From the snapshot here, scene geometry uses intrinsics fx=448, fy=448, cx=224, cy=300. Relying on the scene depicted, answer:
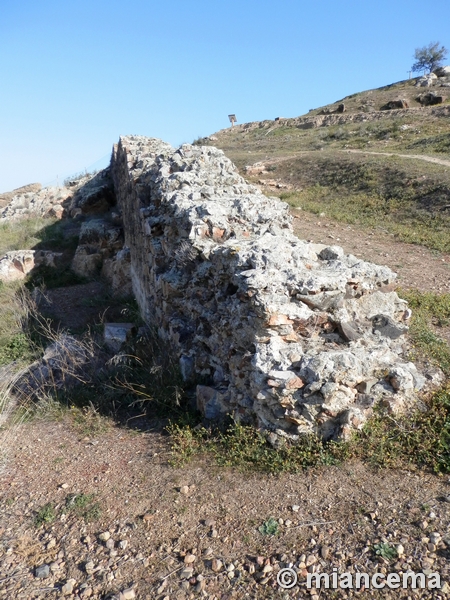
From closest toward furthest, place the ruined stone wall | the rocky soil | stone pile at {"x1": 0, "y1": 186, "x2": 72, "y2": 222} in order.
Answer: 1. the rocky soil
2. the ruined stone wall
3. stone pile at {"x1": 0, "y1": 186, "x2": 72, "y2": 222}

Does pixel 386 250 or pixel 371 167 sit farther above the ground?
pixel 371 167

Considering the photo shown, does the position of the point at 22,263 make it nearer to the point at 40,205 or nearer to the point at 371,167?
the point at 40,205

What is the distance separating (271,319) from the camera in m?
3.79

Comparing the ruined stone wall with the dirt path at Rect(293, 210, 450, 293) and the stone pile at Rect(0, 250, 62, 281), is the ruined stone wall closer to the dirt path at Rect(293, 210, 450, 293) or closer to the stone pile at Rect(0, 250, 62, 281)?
the dirt path at Rect(293, 210, 450, 293)

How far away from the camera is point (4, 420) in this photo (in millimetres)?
4719

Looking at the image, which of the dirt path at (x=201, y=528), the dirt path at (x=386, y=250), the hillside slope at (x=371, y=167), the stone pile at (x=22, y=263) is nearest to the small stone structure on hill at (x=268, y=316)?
the dirt path at (x=201, y=528)

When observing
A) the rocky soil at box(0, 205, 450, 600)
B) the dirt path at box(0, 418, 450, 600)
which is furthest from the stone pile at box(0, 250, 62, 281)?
the dirt path at box(0, 418, 450, 600)

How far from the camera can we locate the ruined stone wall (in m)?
3.55

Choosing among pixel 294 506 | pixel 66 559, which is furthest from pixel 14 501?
pixel 294 506

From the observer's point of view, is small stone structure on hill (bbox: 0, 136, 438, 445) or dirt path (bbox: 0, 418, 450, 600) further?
small stone structure on hill (bbox: 0, 136, 438, 445)

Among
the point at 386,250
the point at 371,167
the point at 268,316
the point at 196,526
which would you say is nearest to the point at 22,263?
the point at 386,250

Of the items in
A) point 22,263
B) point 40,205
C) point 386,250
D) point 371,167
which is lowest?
point 386,250

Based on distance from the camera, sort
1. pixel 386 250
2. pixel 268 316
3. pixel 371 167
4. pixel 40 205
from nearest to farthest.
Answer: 1. pixel 268 316
2. pixel 386 250
3. pixel 371 167
4. pixel 40 205

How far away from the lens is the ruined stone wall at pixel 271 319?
3551 millimetres
